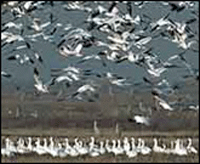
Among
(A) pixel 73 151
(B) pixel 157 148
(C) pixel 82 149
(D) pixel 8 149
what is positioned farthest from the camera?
(C) pixel 82 149

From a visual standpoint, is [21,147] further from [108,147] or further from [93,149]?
[108,147]

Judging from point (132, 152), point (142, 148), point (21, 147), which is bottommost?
point (132, 152)

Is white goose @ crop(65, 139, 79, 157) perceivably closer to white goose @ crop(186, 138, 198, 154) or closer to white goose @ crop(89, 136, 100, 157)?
white goose @ crop(89, 136, 100, 157)

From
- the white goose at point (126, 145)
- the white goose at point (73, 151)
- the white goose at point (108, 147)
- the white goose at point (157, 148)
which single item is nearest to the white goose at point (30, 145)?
the white goose at point (73, 151)

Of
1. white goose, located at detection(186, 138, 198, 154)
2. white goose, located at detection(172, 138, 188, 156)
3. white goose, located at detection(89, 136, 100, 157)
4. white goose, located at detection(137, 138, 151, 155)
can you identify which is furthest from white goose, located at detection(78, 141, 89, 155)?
white goose, located at detection(186, 138, 198, 154)

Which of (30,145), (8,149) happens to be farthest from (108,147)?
(8,149)

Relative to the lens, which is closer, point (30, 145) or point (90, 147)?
point (30, 145)

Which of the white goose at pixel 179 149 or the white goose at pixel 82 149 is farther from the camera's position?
the white goose at pixel 82 149

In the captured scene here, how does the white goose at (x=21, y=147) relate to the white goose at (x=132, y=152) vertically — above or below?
above

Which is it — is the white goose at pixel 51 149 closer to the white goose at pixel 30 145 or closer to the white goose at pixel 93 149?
the white goose at pixel 30 145
